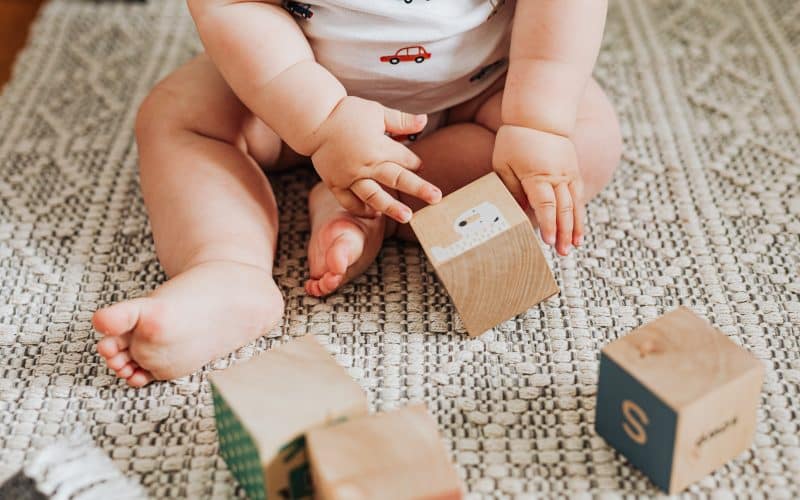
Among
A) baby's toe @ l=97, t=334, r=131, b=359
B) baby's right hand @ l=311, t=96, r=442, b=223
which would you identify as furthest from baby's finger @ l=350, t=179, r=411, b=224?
baby's toe @ l=97, t=334, r=131, b=359

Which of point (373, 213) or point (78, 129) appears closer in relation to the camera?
point (373, 213)

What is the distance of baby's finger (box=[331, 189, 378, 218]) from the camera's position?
751 millimetres

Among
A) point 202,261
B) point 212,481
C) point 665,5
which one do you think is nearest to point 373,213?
point 202,261

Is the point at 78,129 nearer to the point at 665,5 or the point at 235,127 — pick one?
the point at 235,127

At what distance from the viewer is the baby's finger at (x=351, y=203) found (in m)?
0.75

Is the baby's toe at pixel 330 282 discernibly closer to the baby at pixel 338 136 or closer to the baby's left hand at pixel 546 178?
the baby at pixel 338 136

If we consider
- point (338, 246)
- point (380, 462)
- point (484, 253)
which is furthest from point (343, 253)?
point (380, 462)

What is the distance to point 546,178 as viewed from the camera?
74 cm

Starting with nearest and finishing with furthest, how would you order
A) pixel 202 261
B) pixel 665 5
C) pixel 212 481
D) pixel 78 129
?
pixel 212 481
pixel 202 261
pixel 78 129
pixel 665 5

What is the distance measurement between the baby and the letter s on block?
7.4 inches

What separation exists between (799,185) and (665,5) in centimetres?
41

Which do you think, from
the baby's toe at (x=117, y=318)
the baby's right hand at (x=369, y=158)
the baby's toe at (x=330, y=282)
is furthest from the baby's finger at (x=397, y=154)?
the baby's toe at (x=117, y=318)

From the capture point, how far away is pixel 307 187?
2.99 feet

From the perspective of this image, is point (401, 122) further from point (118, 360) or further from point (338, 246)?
point (118, 360)
